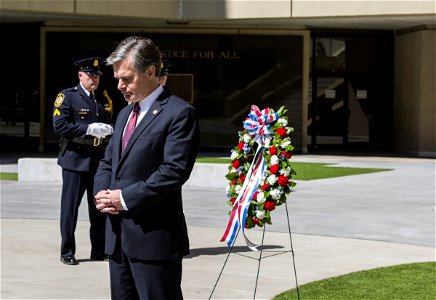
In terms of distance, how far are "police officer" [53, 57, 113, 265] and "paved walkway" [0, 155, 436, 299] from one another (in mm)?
317

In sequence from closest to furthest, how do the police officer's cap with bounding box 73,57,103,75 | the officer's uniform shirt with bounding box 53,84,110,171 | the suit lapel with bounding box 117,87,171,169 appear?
the suit lapel with bounding box 117,87,171,169 → the police officer's cap with bounding box 73,57,103,75 → the officer's uniform shirt with bounding box 53,84,110,171

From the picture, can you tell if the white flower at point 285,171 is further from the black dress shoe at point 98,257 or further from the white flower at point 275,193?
the black dress shoe at point 98,257

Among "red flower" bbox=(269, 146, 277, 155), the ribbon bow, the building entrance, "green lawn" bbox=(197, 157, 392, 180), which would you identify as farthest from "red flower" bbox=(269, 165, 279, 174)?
the building entrance

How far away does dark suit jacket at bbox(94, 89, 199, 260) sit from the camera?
5.00 meters

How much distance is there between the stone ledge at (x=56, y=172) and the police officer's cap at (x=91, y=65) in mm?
7452

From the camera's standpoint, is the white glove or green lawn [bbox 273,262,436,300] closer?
green lawn [bbox 273,262,436,300]

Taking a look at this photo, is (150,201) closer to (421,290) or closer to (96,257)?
(421,290)

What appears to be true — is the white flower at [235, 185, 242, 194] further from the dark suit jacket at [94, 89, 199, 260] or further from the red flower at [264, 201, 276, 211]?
the dark suit jacket at [94, 89, 199, 260]

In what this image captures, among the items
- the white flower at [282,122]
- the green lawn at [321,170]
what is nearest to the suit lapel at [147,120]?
the white flower at [282,122]

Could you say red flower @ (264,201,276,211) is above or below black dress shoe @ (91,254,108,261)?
above

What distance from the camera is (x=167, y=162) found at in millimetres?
5023

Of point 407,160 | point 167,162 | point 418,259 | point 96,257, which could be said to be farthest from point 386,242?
point 407,160

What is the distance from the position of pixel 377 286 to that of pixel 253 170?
1.88 metres

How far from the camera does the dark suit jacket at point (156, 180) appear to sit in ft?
16.4
